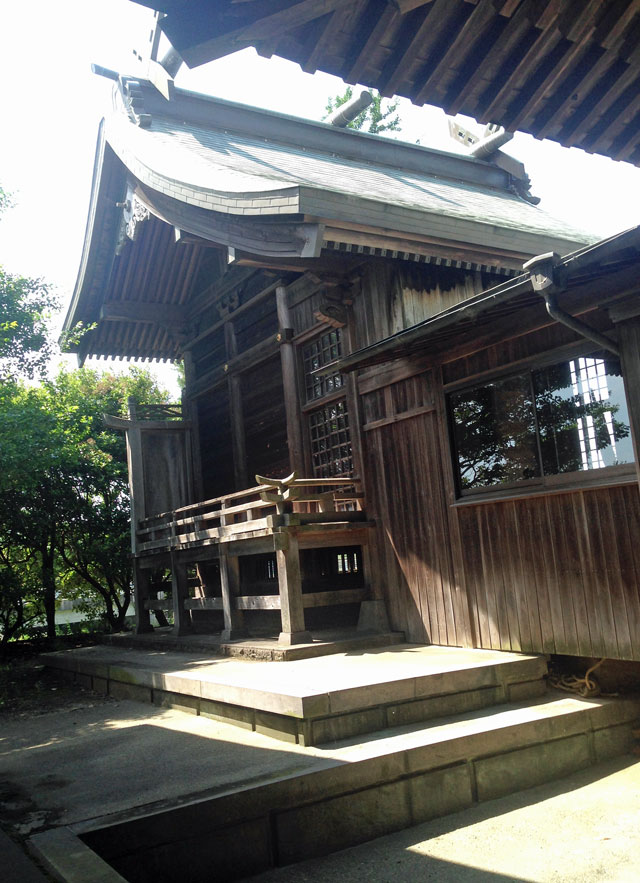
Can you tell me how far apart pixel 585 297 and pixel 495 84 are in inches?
169

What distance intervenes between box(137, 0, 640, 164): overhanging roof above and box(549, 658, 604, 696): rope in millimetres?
5355

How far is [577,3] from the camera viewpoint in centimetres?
188

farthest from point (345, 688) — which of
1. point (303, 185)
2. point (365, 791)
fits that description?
point (303, 185)

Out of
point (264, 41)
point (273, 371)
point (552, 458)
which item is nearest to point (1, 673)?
point (273, 371)

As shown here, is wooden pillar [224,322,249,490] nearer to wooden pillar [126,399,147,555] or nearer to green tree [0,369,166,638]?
wooden pillar [126,399,147,555]

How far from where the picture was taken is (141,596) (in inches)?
485

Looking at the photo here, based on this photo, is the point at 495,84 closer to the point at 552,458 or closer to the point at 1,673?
the point at 552,458

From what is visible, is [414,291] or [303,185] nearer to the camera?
[303,185]

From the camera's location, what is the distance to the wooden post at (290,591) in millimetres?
7867

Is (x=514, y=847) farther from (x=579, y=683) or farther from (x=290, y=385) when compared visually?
(x=290, y=385)

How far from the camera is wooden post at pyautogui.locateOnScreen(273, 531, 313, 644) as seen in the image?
7.87m

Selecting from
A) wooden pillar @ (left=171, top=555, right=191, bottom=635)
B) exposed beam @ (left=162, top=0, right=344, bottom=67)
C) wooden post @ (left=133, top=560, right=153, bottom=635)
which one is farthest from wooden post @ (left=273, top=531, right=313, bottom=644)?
exposed beam @ (left=162, top=0, right=344, bottom=67)

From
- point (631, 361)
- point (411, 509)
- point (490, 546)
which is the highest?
point (631, 361)

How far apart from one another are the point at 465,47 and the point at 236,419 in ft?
33.4
